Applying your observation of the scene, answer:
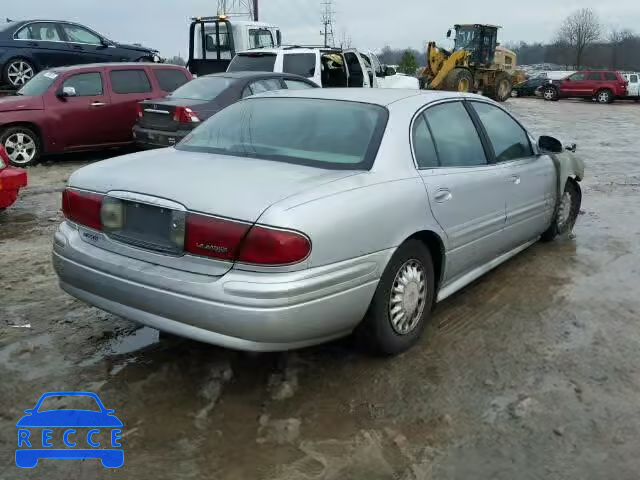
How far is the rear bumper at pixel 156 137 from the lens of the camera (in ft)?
29.2

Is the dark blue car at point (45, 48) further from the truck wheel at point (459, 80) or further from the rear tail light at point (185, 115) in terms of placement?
the truck wheel at point (459, 80)

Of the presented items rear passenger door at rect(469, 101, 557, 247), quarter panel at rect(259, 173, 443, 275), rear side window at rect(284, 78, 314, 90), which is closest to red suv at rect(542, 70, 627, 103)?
rear side window at rect(284, 78, 314, 90)

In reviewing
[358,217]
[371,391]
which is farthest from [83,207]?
[371,391]

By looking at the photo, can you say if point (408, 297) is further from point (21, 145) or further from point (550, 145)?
point (21, 145)

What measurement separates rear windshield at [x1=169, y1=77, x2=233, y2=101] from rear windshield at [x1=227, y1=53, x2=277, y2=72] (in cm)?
339

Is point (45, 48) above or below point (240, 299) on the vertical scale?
above

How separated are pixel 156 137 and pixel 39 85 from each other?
97.0 inches

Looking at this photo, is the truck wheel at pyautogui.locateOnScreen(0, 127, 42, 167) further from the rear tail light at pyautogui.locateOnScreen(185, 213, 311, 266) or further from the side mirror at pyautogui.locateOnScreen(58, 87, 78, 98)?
the rear tail light at pyautogui.locateOnScreen(185, 213, 311, 266)

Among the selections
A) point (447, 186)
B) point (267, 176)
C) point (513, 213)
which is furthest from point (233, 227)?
point (513, 213)

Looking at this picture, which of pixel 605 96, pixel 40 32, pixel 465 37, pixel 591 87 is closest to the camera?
pixel 40 32

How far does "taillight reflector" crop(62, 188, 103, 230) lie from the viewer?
3.31m

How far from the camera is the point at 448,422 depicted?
301cm

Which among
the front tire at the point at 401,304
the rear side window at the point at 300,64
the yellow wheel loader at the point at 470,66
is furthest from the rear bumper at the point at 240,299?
the yellow wheel loader at the point at 470,66

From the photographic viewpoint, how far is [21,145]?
9633mm
